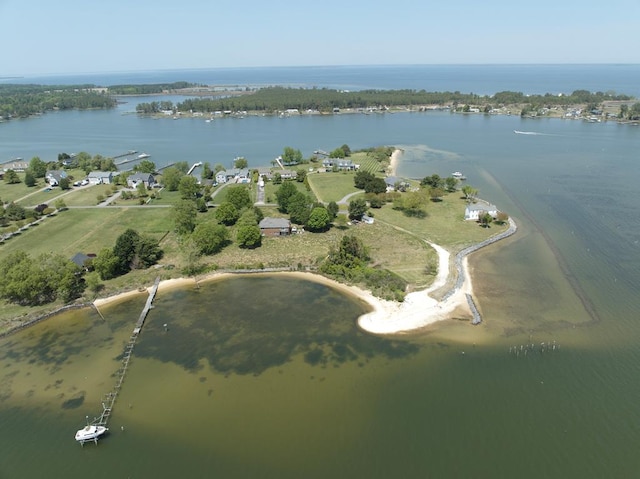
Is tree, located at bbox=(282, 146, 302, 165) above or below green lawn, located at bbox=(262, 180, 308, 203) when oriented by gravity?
above

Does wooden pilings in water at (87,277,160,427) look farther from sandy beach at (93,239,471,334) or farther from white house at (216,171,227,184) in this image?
white house at (216,171,227,184)

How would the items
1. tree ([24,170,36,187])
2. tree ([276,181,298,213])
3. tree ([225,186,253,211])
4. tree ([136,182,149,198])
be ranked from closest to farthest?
tree ([225,186,253,211])
tree ([276,181,298,213])
tree ([136,182,149,198])
tree ([24,170,36,187])

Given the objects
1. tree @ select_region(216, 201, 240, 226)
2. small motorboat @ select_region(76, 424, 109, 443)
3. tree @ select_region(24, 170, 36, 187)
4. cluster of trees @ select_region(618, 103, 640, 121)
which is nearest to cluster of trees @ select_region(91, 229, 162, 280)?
tree @ select_region(216, 201, 240, 226)

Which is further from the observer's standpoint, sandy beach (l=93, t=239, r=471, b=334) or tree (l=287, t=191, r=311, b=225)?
tree (l=287, t=191, r=311, b=225)

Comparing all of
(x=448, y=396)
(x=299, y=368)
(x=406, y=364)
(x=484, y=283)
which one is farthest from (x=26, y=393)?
(x=484, y=283)

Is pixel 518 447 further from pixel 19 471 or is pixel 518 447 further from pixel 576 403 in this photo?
pixel 19 471

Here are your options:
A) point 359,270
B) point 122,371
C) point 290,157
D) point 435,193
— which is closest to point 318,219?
point 359,270

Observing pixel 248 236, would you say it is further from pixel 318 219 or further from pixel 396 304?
pixel 396 304

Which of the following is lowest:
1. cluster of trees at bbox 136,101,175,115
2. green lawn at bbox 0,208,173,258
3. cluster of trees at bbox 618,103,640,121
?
green lawn at bbox 0,208,173,258
